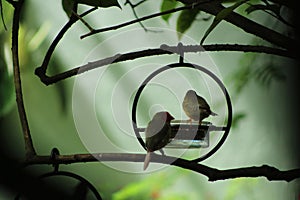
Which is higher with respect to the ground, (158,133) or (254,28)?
(254,28)

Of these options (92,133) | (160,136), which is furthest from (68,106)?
(160,136)

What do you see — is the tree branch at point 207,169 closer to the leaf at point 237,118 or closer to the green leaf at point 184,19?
the green leaf at point 184,19

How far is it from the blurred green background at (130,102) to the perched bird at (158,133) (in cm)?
42

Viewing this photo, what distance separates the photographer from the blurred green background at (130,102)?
978mm

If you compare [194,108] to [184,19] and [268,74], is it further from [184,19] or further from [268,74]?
[268,74]

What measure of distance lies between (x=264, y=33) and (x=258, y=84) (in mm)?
452

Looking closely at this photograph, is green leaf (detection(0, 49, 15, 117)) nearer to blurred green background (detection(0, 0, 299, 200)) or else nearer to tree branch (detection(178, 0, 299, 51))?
blurred green background (detection(0, 0, 299, 200))

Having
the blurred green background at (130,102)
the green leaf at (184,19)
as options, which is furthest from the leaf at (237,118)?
the green leaf at (184,19)

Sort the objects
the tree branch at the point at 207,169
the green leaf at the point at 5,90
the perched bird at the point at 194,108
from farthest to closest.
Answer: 1. the green leaf at the point at 5,90
2. the perched bird at the point at 194,108
3. the tree branch at the point at 207,169

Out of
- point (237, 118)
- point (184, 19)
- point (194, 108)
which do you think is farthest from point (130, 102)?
point (194, 108)

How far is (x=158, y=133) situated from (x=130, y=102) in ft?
1.53

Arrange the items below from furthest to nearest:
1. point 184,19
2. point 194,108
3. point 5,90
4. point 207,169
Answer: point 5,90 < point 184,19 < point 194,108 < point 207,169

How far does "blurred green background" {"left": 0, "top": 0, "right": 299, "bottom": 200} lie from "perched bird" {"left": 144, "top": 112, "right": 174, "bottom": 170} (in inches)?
16.7

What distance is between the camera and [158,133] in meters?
0.52
